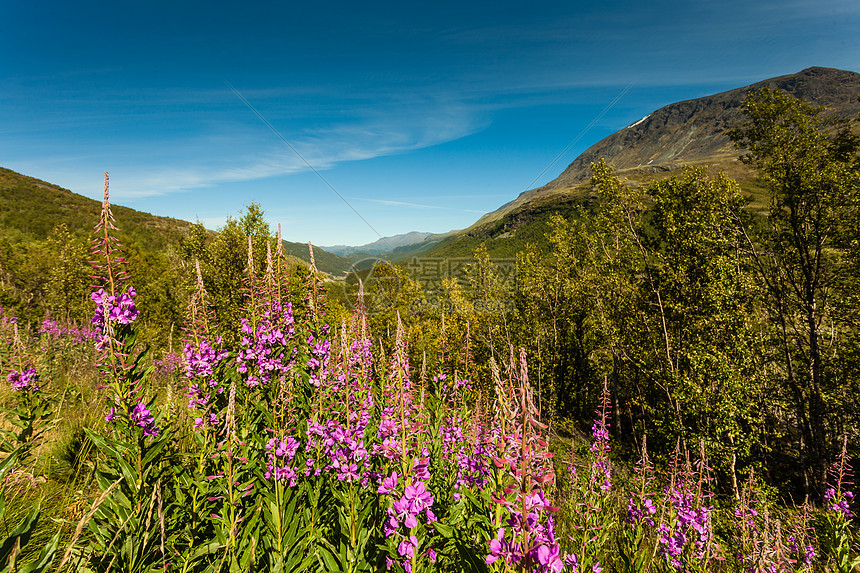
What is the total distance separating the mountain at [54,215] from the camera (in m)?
76.4

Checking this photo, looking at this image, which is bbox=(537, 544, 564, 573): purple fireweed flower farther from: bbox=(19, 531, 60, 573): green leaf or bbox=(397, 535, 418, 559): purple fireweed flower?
bbox=(19, 531, 60, 573): green leaf

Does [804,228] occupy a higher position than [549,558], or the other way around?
Answer: [804,228]

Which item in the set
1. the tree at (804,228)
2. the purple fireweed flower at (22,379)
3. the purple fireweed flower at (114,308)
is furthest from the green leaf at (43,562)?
the tree at (804,228)

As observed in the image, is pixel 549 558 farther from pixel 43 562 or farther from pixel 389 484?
pixel 43 562

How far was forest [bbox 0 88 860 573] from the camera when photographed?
266 cm

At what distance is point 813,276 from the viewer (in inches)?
701

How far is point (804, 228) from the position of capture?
17453 mm

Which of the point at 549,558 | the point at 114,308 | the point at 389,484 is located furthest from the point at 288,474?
the point at 549,558

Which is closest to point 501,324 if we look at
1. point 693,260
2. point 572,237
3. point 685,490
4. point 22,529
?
point 572,237

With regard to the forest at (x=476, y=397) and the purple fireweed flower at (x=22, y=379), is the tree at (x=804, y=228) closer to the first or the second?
the forest at (x=476, y=397)

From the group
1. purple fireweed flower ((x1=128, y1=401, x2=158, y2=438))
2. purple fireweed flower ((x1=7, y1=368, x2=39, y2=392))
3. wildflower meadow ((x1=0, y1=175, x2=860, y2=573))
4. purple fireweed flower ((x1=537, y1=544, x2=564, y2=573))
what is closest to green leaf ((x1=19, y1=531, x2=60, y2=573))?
wildflower meadow ((x1=0, y1=175, x2=860, y2=573))

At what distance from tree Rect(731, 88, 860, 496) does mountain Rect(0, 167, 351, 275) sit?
70.6 m

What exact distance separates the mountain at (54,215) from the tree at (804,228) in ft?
232

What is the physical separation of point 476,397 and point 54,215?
127 m
